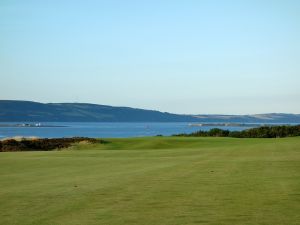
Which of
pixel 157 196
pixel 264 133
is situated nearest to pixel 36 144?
pixel 264 133

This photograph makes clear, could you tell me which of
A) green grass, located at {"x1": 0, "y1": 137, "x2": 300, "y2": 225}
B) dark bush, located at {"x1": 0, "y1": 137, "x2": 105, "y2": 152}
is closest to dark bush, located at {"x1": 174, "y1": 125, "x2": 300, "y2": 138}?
dark bush, located at {"x1": 0, "y1": 137, "x2": 105, "y2": 152}

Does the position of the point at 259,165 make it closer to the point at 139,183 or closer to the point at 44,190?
the point at 139,183

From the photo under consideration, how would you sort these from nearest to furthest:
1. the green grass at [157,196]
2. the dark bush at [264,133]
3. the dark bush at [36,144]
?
the green grass at [157,196] < the dark bush at [36,144] < the dark bush at [264,133]

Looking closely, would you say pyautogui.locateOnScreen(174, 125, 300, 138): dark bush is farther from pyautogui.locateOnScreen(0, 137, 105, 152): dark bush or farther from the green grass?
the green grass

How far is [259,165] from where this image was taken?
19766mm

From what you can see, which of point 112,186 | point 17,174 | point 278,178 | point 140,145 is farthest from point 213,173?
point 140,145

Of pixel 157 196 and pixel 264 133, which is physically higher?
pixel 264 133

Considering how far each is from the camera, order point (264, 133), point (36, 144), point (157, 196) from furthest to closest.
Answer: point (264, 133) < point (36, 144) < point (157, 196)

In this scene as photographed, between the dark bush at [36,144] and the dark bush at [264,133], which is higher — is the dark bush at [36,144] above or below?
below

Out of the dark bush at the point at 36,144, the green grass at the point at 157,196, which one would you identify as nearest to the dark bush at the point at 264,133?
the dark bush at the point at 36,144

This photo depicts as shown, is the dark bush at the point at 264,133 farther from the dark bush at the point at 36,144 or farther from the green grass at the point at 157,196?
the green grass at the point at 157,196

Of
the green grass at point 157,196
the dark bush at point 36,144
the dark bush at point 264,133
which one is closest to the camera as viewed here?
the green grass at point 157,196

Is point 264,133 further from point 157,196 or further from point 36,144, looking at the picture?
point 157,196

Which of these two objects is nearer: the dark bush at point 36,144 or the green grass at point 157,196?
the green grass at point 157,196
